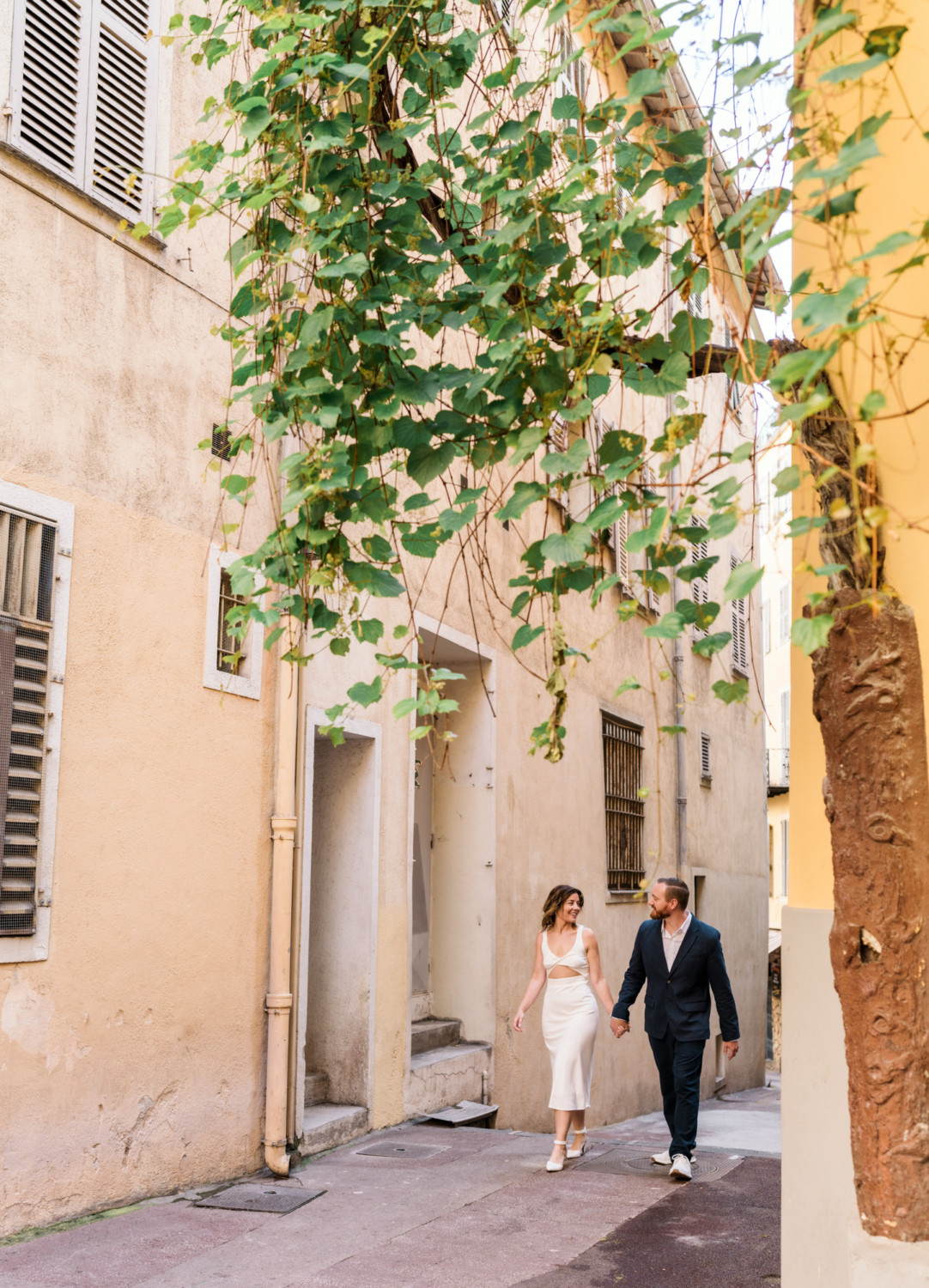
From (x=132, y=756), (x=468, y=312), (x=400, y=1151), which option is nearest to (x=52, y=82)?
(x=132, y=756)

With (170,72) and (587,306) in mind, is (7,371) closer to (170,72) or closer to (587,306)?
(170,72)

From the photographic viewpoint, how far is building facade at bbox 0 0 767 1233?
19.2ft

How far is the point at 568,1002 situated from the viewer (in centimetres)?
814

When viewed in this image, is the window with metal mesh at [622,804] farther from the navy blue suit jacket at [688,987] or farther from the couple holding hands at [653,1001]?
the navy blue suit jacket at [688,987]

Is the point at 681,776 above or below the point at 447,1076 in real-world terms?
above

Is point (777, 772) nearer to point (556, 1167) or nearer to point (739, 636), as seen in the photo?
point (739, 636)

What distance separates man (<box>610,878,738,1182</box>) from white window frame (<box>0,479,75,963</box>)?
356cm

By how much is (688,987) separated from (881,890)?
5140 millimetres

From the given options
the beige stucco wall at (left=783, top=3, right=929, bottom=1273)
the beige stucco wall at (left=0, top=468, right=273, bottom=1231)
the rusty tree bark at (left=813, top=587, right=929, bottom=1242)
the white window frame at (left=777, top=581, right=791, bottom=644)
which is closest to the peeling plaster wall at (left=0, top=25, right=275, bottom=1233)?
the beige stucco wall at (left=0, top=468, right=273, bottom=1231)

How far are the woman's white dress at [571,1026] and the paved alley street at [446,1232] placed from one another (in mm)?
421

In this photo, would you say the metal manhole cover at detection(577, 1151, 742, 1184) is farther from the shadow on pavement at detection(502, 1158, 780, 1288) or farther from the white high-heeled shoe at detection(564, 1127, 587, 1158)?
the shadow on pavement at detection(502, 1158, 780, 1288)

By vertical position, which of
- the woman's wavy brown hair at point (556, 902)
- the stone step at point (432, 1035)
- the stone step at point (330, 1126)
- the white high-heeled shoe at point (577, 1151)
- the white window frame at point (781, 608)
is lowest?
the white high-heeled shoe at point (577, 1151)

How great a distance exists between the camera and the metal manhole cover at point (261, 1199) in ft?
20.9

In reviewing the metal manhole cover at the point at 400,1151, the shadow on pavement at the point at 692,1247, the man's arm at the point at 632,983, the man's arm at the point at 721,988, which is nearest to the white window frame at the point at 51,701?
the shadow on pavement at the point at 692,1247
